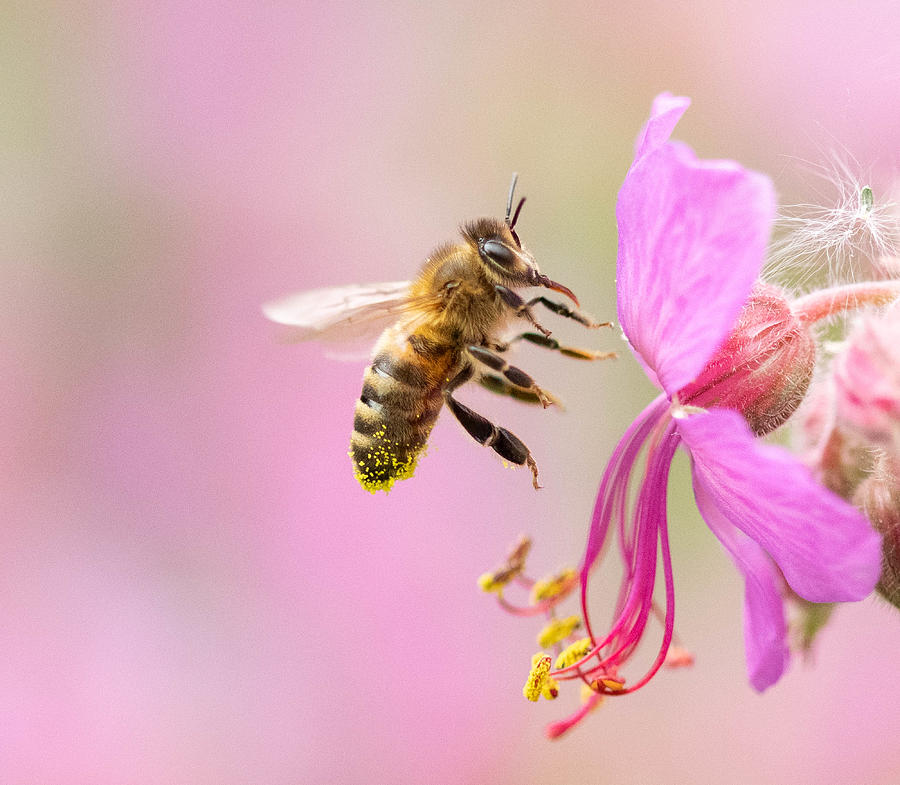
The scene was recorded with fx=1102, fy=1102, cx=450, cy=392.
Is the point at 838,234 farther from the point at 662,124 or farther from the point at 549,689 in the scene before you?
the point at 549,689

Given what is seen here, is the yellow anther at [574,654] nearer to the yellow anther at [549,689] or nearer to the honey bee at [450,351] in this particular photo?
the yellow anther at [549,689]

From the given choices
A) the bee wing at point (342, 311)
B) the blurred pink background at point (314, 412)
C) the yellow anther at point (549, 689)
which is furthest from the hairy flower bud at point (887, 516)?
the blurred pink background at point (314, 412)

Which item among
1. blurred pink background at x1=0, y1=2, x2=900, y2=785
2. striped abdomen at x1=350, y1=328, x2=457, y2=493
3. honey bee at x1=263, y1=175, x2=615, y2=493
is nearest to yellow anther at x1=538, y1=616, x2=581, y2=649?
honey bee at x1=263, y1=175, x2=615, y2=493

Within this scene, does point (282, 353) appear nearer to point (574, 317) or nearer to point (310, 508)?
point (310, 508)

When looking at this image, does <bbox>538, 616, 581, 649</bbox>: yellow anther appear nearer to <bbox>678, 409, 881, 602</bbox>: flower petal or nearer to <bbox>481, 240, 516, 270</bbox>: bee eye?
<bbox>678, 409, 881, 602</bbox>: flower petal

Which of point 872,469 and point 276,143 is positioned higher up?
point 872,469

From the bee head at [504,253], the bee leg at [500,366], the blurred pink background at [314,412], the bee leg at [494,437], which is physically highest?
the bee head at [504,253]

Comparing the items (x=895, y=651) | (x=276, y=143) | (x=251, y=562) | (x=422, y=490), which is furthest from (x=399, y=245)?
(x=895, y=651)
